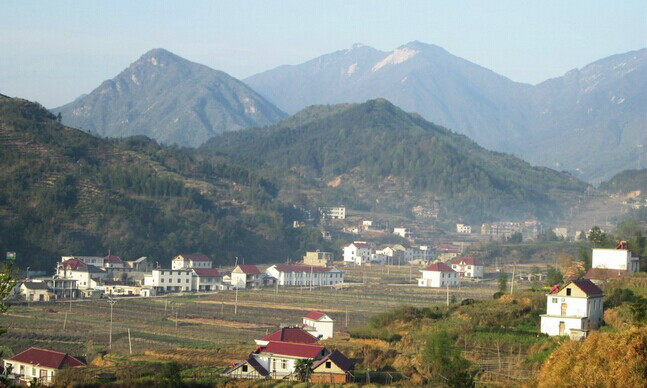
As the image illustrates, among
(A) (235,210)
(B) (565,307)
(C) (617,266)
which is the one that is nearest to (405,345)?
(B) (565,307)

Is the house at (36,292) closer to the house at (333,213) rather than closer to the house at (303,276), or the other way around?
the house at (303,276)

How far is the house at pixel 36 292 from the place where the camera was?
49.4m

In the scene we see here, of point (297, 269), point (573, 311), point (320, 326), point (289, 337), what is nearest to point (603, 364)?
point (573, 311)

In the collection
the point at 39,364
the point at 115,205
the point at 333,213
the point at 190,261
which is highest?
the point at 333,213

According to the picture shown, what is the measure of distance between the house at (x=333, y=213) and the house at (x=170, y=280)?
41.7m

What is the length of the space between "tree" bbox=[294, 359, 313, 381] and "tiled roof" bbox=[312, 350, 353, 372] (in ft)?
0.40

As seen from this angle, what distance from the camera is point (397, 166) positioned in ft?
405

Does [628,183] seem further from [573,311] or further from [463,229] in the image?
[573,311]

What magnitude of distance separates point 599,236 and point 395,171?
2952 inches

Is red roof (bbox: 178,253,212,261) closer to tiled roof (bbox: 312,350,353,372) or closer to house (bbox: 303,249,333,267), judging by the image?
house (bbox: 303,249,333,267)

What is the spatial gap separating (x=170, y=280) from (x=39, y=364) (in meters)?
27.9

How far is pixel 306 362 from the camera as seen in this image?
88.6 feet

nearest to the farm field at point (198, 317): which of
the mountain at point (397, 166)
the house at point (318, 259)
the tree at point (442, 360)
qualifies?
the tree at point (442, 360)

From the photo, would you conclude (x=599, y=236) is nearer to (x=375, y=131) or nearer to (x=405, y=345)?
(x=405, y=345)
